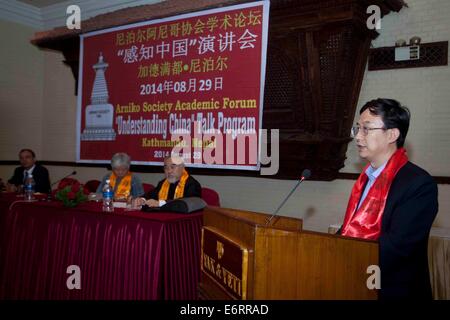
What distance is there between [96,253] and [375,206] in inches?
81.4

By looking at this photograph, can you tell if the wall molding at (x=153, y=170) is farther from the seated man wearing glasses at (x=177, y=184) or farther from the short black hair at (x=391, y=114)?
the short black hair at (x=391, y=114)

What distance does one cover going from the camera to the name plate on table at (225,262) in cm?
139

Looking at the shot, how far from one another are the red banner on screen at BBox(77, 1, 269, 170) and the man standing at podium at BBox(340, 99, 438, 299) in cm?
220

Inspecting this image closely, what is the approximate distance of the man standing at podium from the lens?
149 cm

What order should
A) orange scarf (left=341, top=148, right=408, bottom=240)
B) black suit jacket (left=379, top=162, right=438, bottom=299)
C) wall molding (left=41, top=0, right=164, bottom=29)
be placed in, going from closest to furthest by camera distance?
1. black suit jacket (left=379, top=162, right=438, bottom=299)
2. orange scarf (left=341, top=148, right=408, bottom=240)
3. wall molding (left=41, top=0, right=164, bottom=29)

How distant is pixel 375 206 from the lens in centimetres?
169

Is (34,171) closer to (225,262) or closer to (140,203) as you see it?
(140,203)

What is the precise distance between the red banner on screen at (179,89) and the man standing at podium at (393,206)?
2.20 meters

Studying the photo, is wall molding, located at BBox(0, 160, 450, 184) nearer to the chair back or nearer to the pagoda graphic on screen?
the pagoda graphic on screen

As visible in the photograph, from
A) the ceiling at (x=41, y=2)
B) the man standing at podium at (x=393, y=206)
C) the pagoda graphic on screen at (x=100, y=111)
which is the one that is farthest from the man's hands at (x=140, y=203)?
the ceiling at (x=41, y=2)

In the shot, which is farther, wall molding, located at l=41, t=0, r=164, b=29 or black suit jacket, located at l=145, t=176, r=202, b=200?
wall molding, located at l=41, t=0, r=164, b=29

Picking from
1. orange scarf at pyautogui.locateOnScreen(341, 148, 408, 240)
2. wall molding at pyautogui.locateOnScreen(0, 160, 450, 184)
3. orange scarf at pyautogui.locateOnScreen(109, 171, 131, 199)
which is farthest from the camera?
orange scarf at pyautogui.locateOnScreen(109, 171, 131, 199)

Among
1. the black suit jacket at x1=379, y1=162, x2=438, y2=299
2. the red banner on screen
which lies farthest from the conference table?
the black suit jacket at x1=379, y1=162, x2=438, y2=299
